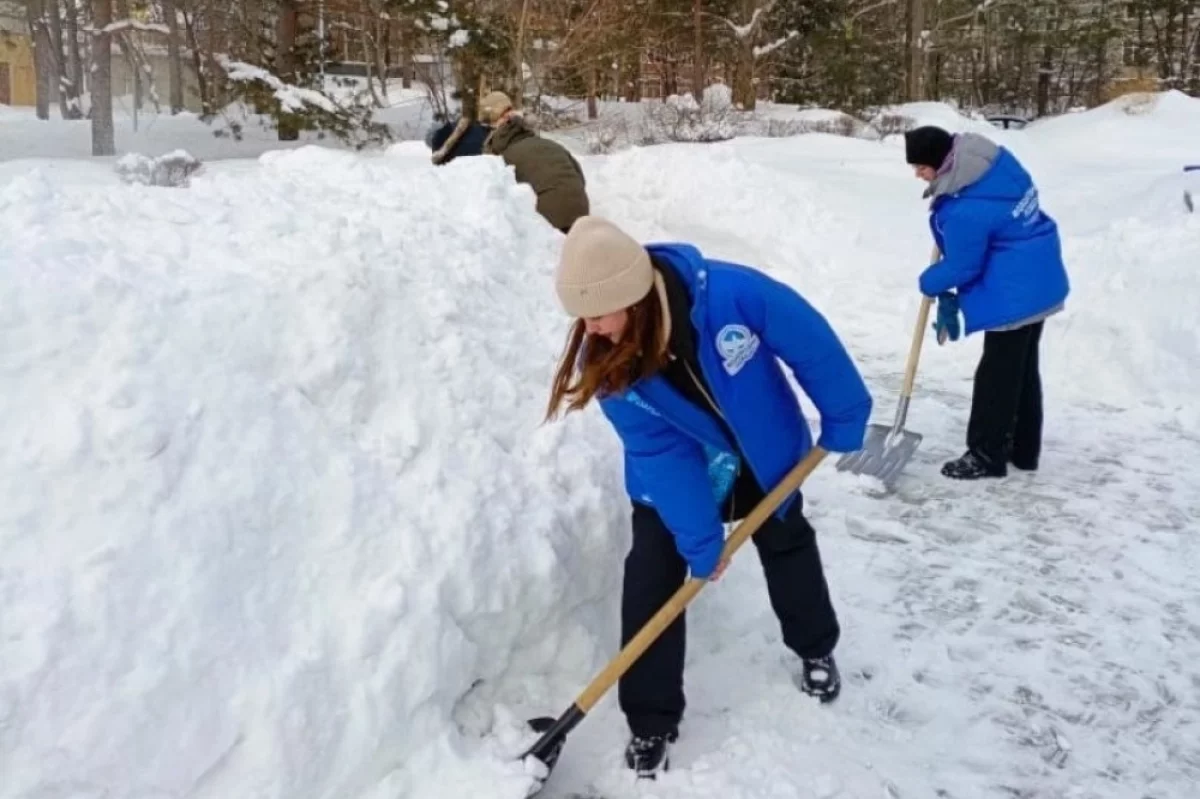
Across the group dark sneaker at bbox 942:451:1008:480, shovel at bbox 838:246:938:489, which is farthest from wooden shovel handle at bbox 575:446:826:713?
dark sneaker at bbox 942:451:1008:480

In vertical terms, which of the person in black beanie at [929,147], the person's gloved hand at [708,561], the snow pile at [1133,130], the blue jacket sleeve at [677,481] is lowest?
the person's gloved hand at [708,561]

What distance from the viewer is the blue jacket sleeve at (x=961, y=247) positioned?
4.10 m

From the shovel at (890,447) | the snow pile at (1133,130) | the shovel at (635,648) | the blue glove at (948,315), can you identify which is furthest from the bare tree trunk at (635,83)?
the shovel at (635,648)

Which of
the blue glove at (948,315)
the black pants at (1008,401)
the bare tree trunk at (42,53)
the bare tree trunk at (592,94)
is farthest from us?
the bare tree trunk at (42,53)

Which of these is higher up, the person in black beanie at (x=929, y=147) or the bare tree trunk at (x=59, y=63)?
the bare tree trunk at (x=59, y=63)

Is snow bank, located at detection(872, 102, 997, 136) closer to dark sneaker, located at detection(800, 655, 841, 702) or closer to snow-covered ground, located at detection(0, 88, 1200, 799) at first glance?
snow-covered ground, located at detection(0, 88, 1200, 799)

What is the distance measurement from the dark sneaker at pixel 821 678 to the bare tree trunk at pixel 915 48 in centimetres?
2267

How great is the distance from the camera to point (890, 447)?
4605 millimetres

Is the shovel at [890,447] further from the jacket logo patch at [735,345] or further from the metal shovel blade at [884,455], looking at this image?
the jacket logo patch at [735,345]

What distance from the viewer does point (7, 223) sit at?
3002 millimetres

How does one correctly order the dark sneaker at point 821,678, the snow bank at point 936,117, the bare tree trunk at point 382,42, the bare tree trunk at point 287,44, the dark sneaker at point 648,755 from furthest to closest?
the snow bank at point 936,117, the bare tree trunk at point 382,42, the bare tree trunk at point 287,44, the dark sneaker at point 821,678, the dark sneaker at point 648,755

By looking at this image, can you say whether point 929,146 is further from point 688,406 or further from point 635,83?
point 635,83

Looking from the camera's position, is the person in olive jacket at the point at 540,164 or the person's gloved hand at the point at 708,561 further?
the person in olive jacket at the point at 540,164

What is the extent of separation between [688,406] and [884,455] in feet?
7.83
